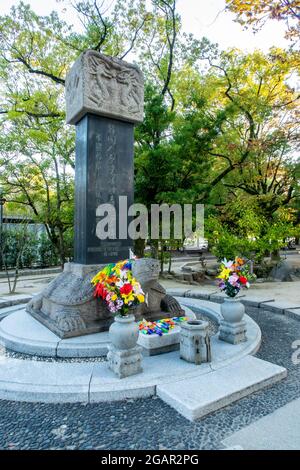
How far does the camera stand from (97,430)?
2234 mm

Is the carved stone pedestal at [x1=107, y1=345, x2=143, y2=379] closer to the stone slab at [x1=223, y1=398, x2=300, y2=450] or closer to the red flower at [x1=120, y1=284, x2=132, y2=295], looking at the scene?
the red flower at [x1=120, y1=284, x2=132, y2=295]

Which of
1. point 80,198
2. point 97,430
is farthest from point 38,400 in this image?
point 80,198

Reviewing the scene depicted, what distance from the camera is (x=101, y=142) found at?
473cm

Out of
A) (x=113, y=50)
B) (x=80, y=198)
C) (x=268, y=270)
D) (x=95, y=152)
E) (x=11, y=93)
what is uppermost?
(x=113, y=50)

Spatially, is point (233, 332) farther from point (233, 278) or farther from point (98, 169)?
point (98, 169)

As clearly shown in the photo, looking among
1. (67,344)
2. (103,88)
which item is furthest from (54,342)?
(103,88)

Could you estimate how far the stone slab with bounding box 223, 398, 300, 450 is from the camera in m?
2.02

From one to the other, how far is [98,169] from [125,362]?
3094mm

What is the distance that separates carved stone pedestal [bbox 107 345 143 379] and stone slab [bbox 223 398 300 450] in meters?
1.10

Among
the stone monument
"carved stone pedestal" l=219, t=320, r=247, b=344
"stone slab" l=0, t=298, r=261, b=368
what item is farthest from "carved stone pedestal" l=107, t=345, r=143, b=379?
"carved stone pedestal" l=219, t=320, r=247, b=344

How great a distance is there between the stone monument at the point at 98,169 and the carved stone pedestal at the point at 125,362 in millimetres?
1221

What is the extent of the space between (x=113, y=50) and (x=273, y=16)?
637 centimetres

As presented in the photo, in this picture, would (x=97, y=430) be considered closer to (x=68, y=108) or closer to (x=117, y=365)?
(x=117, y=365)

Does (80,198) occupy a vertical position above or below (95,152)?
below
